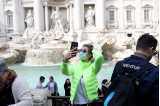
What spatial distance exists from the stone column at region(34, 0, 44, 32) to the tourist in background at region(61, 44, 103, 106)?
27.1m

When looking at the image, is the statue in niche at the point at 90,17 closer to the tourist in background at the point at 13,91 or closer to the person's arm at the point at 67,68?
the person's arm at the point at 67,68

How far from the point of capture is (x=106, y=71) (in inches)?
848

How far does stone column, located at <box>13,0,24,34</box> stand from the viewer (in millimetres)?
32438

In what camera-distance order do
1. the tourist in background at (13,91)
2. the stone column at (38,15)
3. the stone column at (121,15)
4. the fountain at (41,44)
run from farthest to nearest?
the stone column at (38,15) < the stone column at (121,15) < the fountain at (41,44) < the tourist in background at (13,91)

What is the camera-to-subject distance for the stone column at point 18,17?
32.4 meters

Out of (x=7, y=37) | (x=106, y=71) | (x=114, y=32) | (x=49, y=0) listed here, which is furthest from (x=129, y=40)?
(x=7, y=37)

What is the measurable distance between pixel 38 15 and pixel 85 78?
90.0 ft

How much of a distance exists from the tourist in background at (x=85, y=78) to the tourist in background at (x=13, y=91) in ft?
5.32

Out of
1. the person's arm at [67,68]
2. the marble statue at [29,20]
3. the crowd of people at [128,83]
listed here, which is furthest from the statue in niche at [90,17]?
the crowd of people at [128,83]

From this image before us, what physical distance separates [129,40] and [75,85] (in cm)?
2154

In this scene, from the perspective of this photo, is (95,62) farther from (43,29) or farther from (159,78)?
(43,29)

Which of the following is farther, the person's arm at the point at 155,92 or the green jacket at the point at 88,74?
the green jacket at the point at 88,74

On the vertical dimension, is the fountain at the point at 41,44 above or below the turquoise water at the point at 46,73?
above

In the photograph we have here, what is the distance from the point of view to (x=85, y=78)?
16.5 ft
